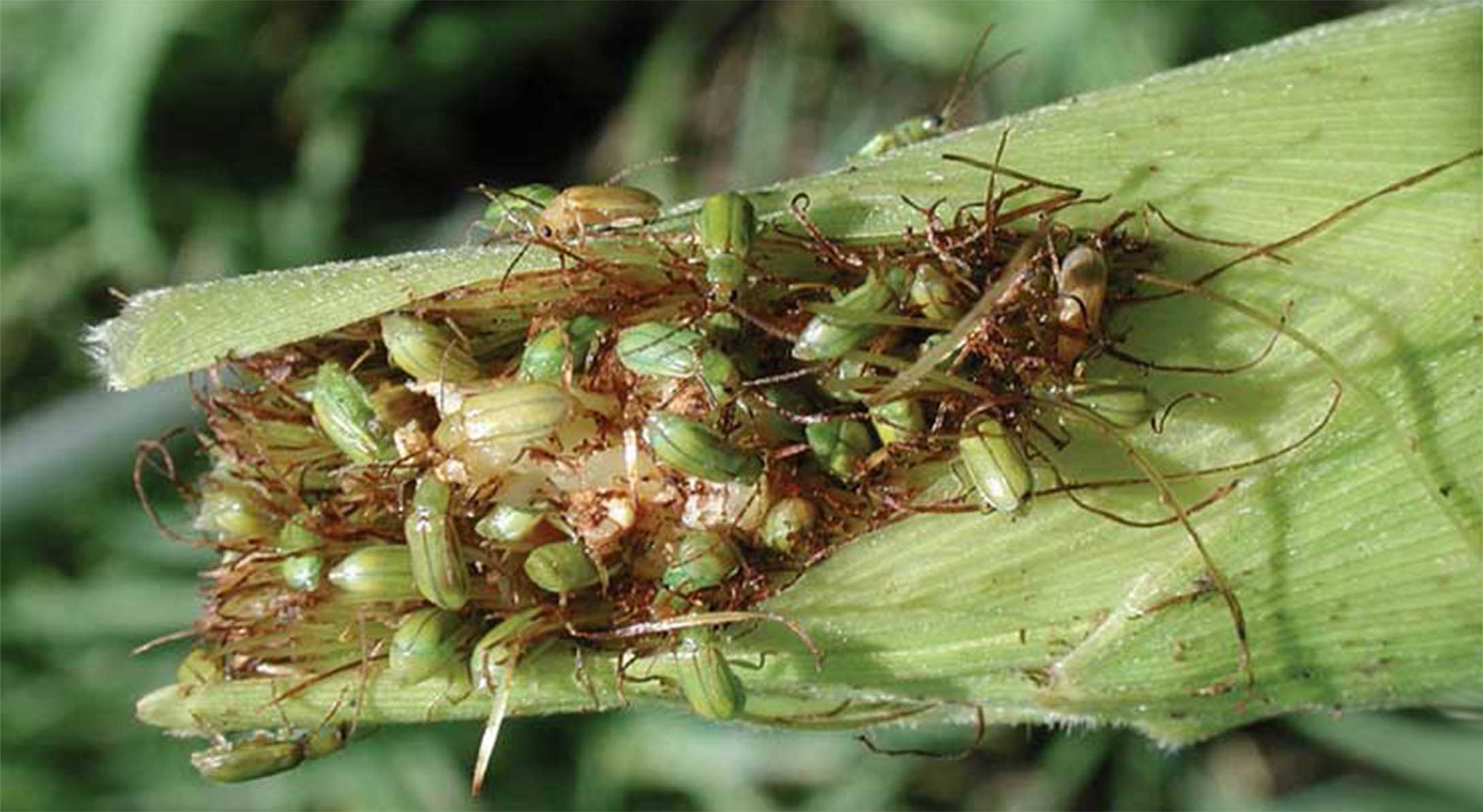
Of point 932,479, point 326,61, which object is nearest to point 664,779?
point 326,61

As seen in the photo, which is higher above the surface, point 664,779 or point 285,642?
point 285,642

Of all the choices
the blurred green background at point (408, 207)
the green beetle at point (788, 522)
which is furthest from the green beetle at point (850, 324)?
the blurred green background at point (408, 207)

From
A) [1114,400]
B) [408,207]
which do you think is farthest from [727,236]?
[408,207]

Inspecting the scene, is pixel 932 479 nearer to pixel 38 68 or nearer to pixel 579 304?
pixel 579 304

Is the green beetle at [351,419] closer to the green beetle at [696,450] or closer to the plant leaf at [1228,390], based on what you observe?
the plant leaf at [1228,390]

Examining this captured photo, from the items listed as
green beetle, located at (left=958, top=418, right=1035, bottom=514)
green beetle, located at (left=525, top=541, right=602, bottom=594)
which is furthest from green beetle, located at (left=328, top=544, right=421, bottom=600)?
green beetle, located at (left=958, top=418, right=1035, bottom=514)

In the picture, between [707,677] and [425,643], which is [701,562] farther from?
[425,643]

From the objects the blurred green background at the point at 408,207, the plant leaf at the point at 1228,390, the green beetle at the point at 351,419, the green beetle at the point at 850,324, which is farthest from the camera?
the blurred green background at the point at 408,207

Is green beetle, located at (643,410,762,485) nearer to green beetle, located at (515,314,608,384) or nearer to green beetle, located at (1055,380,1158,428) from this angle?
green beetle, located at (515,314,608,384)
